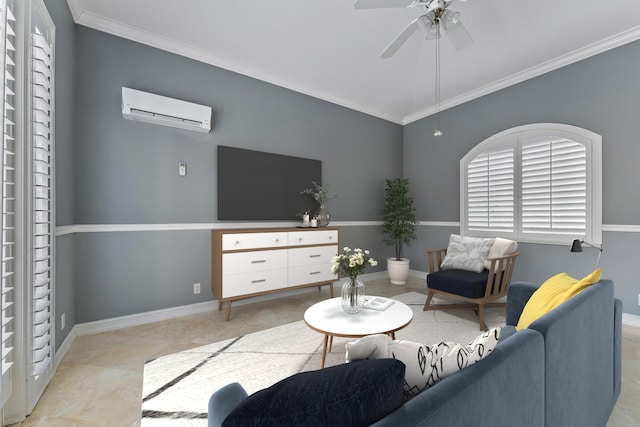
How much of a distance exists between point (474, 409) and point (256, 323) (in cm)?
253

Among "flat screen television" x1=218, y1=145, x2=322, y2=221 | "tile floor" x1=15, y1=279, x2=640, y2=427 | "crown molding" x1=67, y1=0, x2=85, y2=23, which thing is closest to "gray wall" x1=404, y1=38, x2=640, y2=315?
"tile floor" x1=15, y1=279, x2=640, y2=427

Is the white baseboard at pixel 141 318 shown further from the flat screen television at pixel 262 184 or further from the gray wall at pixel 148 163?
the flat screen television at pixel 262 184

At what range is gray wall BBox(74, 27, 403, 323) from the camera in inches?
103

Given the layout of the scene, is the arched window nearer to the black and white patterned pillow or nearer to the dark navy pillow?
the black and white patterned pillow

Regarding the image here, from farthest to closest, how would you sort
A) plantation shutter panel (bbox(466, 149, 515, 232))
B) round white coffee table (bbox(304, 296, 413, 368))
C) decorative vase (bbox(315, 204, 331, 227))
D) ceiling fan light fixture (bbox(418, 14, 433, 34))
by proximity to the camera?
decorative vase (bbox(315, 204, 331, 227)) → plantation shutter panel (bbox(466, 149, 515, 232)) → ceiling fan light fixture (bbox(418, 14, 433, 34)) → round white coffee table (bbox(304, 296, 413, 368))

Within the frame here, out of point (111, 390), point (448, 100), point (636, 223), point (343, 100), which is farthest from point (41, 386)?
point (448, 100)

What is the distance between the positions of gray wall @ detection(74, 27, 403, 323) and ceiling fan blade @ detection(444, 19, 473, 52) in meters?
2.17

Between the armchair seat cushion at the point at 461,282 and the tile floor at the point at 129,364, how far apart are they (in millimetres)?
1067

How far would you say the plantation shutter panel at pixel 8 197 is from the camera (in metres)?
1.40

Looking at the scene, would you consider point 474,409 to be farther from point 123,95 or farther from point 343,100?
point 343,100

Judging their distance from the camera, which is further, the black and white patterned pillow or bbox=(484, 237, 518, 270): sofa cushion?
bbox=(484, 237, 518, 270): sofa cushion

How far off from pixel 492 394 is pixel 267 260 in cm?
267

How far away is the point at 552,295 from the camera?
1.36 metres

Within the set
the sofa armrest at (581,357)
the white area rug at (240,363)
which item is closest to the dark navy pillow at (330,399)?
the sofa armrest at (581,357)
